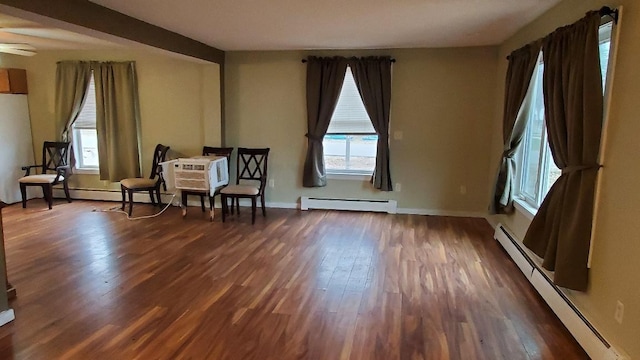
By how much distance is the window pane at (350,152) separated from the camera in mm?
5953

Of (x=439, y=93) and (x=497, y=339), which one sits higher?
(x=439, y=93)

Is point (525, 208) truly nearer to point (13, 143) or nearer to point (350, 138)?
point (350, 138)

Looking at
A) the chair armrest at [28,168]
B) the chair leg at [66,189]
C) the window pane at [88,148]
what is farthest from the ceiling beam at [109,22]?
the chair armrest at [28,168]

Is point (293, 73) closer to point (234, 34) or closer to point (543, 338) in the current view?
point (234, 34)

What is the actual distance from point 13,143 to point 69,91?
1.18 m

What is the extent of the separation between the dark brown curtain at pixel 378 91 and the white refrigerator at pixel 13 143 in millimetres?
5133

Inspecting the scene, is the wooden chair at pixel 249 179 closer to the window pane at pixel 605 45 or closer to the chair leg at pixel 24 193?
the chair leg at pixel 24 193

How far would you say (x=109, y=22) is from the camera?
3619 mm

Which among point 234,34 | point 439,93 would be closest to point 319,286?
point 234,34

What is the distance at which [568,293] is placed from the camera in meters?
2.90

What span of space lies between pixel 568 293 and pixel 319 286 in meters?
1.84

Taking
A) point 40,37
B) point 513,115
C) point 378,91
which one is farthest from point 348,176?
point 40,37

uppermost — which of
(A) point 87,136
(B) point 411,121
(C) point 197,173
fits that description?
(B) point 411,121

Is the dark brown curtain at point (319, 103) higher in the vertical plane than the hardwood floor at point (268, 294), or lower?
higher
